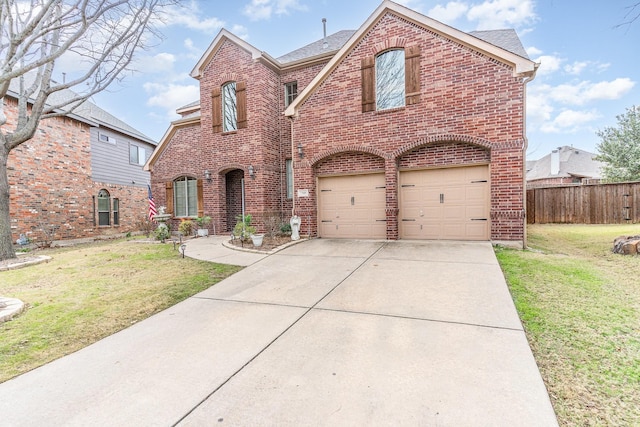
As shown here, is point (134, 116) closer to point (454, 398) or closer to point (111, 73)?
point (111, 73)

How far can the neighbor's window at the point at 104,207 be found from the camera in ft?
50.5

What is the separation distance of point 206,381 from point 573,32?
11397 mm

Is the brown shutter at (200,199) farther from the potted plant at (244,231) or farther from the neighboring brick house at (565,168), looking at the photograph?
the neighboring brick house at (565,168)

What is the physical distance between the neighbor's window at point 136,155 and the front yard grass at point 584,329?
19603 millimetres

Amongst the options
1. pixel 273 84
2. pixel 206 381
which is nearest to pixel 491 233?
pixel 206 381

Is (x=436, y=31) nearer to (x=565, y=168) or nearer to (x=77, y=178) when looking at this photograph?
(x=77, y=178)

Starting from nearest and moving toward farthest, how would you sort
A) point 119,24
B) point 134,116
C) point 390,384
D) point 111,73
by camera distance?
point 390,384 < point 119,24 < point 111,73 < point 134,116

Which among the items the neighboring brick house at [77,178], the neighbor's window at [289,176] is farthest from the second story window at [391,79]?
the neighboring brick house at [77,178]

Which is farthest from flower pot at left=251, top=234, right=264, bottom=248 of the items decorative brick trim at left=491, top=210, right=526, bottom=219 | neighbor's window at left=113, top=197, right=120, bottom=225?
neighbor's window at left=113, top=197, right=120, bottom=225

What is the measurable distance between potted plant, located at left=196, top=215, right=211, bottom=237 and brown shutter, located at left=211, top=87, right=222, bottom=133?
346 cm

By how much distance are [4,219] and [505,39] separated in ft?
52.5

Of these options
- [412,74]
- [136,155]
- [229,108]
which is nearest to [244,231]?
[229,108]

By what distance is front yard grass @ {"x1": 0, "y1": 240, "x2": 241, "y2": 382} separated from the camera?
3.27 metres

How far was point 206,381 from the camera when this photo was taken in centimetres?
248
